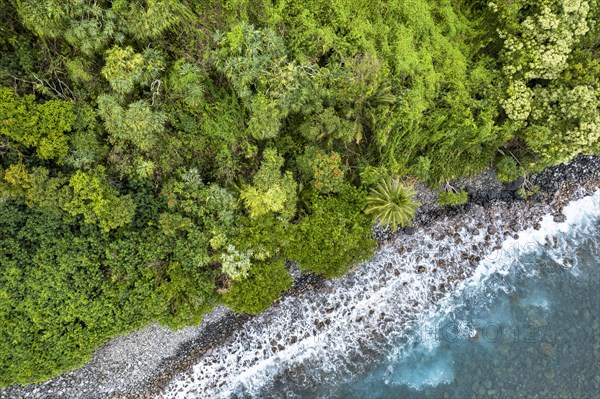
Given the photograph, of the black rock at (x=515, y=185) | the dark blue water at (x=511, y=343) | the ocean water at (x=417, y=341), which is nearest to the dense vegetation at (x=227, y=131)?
the black rock at (x=515, y=185)

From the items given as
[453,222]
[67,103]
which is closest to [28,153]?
[67,103]

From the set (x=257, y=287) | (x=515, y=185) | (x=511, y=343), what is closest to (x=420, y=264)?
Answer: (x=511, y=343)

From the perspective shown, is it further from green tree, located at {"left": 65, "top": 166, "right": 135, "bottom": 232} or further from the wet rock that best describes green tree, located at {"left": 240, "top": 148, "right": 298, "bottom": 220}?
the wet rock

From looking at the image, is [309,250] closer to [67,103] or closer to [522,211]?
[67,103]

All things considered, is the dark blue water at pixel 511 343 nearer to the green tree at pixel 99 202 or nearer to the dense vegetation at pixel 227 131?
the dense vegetation at pixel 227 131

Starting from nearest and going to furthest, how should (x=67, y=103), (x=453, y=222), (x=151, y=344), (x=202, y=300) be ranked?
(x=67, y=103) → (x=202, y=300) → (x=151, y=344) → (x=453, y=222)

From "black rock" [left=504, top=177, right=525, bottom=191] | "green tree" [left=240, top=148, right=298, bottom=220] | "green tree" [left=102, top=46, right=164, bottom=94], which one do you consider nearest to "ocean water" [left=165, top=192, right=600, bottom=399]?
"black rock" [left=504, top=177, right=525, bottom=191]

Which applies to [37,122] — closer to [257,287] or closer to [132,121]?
[132,121]
